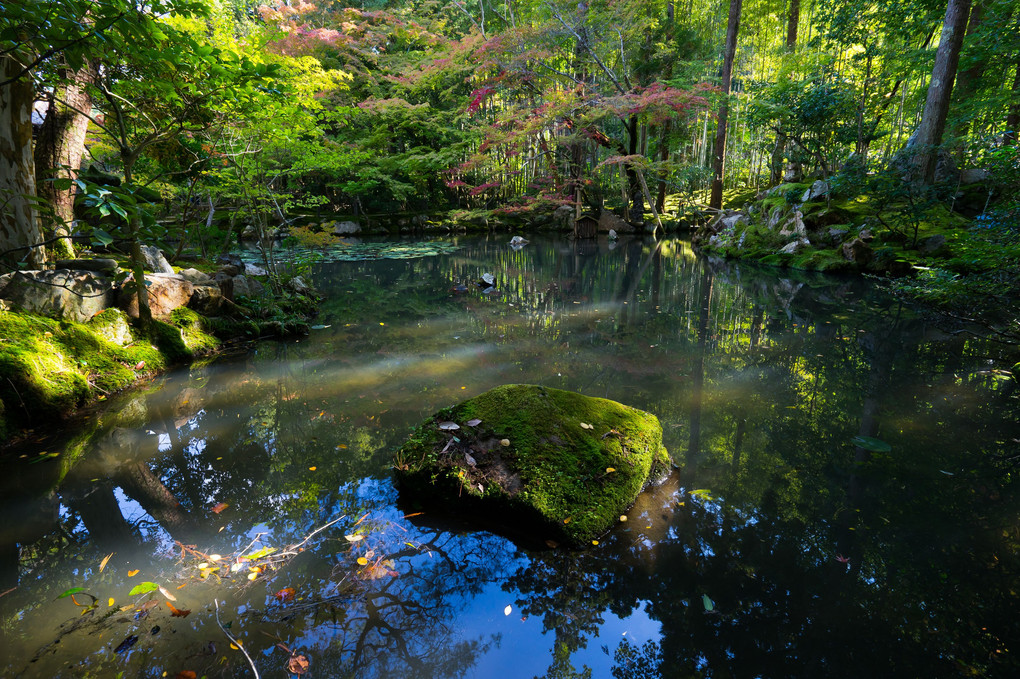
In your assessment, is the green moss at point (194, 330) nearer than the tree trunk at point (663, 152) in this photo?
Yes

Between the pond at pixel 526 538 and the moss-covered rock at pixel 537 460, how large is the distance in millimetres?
125

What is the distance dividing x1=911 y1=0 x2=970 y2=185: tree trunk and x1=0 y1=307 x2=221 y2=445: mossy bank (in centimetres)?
1162

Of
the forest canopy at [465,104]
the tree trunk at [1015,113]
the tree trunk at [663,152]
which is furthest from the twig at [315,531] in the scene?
the tree trunk at [663,152]

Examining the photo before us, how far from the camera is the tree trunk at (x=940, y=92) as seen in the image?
26.1 feet

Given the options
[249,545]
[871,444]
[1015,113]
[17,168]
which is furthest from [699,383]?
[1015,113]

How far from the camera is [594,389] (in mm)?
4008

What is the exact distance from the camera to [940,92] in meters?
8.35

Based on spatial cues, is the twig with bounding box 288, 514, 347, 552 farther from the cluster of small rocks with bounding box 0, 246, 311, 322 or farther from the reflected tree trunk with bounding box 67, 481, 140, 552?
the cluster of small rocks with bounding box 0, 246, 311, 322

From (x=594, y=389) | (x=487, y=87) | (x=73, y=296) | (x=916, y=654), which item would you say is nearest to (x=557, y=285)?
(x=594, y=389)

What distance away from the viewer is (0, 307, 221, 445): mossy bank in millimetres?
3307

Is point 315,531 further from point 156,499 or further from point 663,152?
point 663,152

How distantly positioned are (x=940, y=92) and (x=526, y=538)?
37.0ft

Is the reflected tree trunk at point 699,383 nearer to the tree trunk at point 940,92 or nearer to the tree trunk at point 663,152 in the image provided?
the tree trunk at point 940,92

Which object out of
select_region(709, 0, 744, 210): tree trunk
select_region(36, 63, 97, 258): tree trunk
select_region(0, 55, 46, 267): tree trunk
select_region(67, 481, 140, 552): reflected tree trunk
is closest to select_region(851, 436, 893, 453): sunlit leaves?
select_region(67, 481, 140, 552): reflected tree trunk
